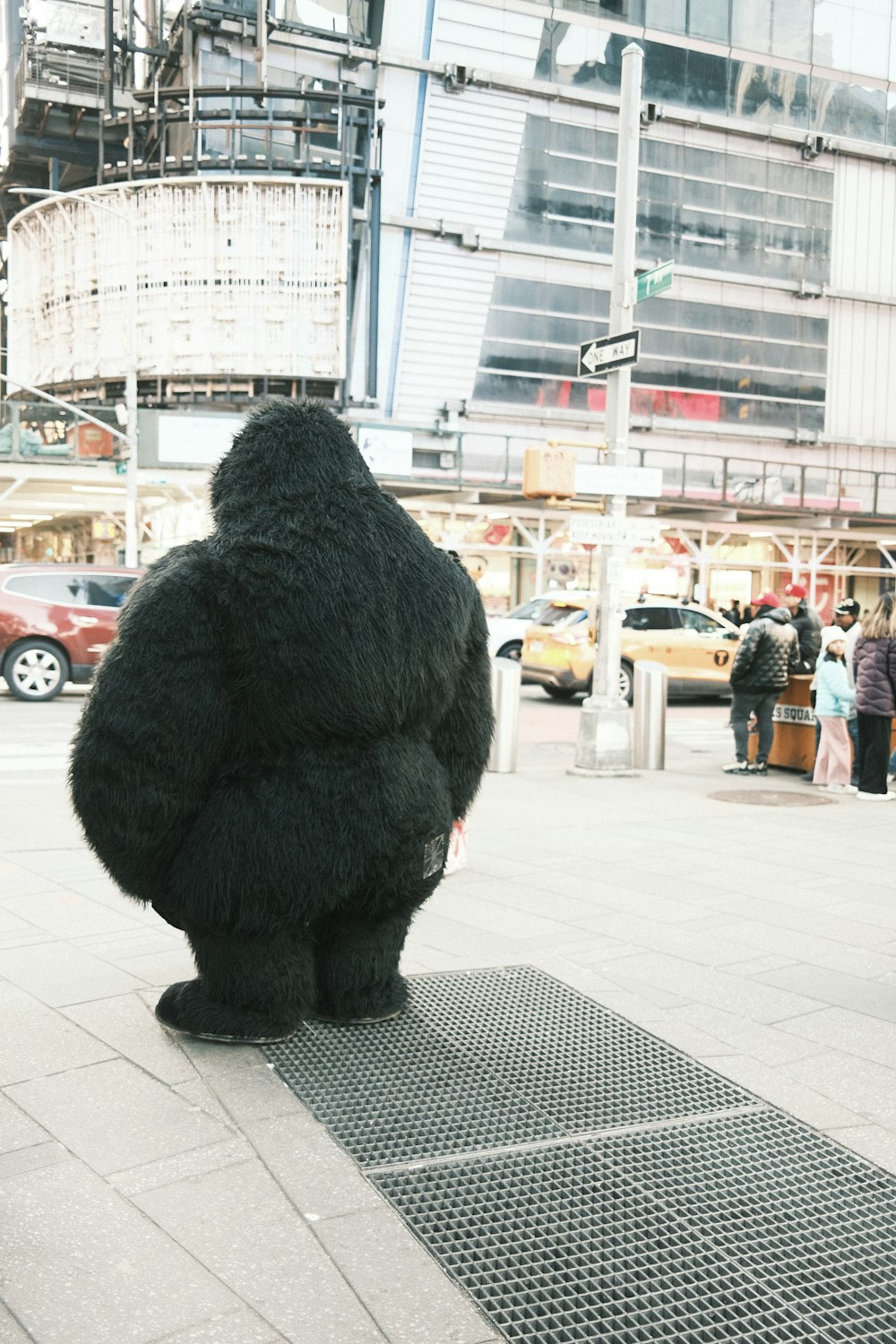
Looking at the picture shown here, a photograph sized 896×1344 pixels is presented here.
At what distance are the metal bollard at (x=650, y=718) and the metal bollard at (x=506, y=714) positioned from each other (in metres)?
1.38

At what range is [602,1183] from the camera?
310cm

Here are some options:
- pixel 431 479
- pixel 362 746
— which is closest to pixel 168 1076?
pixel 362 746

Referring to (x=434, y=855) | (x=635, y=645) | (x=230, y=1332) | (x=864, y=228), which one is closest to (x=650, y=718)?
(x=635, y=645)

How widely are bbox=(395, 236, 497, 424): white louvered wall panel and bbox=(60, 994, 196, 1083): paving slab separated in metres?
26.3

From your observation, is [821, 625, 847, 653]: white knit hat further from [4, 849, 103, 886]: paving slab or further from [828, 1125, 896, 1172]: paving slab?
[828, 1125, 896, 1172]: paving slab

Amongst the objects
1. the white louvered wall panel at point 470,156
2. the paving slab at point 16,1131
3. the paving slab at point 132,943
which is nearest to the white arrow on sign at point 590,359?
the paving slab at point 132,943

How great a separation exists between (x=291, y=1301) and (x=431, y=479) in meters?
27.0

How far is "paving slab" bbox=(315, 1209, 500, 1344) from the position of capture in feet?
7.96

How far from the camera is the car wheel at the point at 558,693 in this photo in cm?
1917

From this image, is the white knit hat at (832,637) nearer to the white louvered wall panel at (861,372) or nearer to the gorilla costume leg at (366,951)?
the gorilla costume leg at (366,951)

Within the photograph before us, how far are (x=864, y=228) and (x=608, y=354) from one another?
2670cm

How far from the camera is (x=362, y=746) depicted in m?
3.70

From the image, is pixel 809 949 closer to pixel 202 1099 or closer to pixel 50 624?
pixel 202 1099

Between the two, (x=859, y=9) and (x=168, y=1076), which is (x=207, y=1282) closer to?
(x=168, y=1076)
